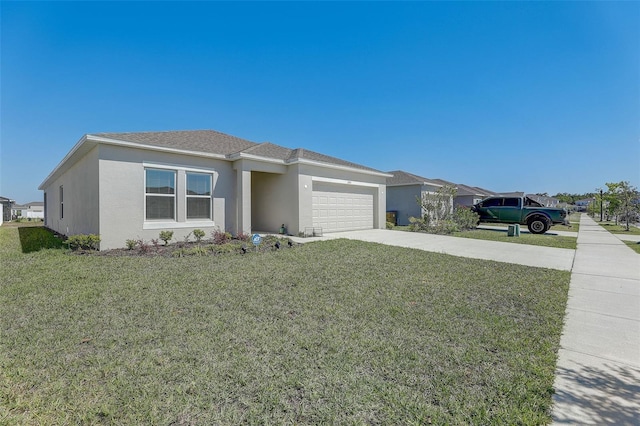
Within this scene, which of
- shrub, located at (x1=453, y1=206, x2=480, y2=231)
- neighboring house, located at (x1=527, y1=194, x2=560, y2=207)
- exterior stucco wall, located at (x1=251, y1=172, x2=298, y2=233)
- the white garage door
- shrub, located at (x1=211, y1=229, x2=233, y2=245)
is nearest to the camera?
shrub, located at (x1=211, y1=229, x2=233, y2=245)

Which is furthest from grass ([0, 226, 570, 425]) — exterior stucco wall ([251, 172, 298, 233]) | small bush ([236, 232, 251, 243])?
exterior stucco wall ([251, 172, 298, 233])

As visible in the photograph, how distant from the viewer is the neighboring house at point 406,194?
21.1 m

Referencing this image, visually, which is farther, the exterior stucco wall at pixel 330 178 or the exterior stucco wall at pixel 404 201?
the exterior stucco wall at pixel 404 201

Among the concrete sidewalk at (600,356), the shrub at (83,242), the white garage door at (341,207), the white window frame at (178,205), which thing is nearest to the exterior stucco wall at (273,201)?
the white garage door at (341,207)

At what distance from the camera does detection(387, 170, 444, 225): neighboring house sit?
21.1 meters

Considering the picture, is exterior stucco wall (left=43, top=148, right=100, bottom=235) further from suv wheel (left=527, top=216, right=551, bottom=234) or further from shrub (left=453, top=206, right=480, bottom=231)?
suv wheel (left=527, top=216, right=551, bottom=234)

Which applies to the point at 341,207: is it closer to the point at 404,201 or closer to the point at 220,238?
the point at 220,238

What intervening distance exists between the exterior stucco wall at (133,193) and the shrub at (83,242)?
275 millimetres

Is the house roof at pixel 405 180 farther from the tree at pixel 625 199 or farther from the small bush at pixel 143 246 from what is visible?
the small bush at pixel 143 246

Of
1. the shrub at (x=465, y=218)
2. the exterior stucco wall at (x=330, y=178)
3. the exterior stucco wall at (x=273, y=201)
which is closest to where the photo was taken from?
the exterior stucco wall at (x=330, y=178)

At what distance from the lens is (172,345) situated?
123 inches

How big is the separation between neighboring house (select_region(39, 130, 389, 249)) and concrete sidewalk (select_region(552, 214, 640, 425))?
32.2 feet

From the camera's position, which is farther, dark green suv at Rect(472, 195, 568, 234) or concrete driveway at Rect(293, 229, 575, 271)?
dark green suv at Rect(472, 195, 568, 234)

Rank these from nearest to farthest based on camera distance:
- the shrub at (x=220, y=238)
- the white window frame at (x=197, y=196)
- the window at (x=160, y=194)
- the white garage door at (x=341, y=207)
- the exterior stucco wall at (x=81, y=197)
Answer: the exterior stucco wall at (x=81, y=197)
the window at (x=160, y=194)
the shrub at (x=220, y=238)
the white window frame at (x=197, y=196)
the white garage door at (x=341, y=207)
